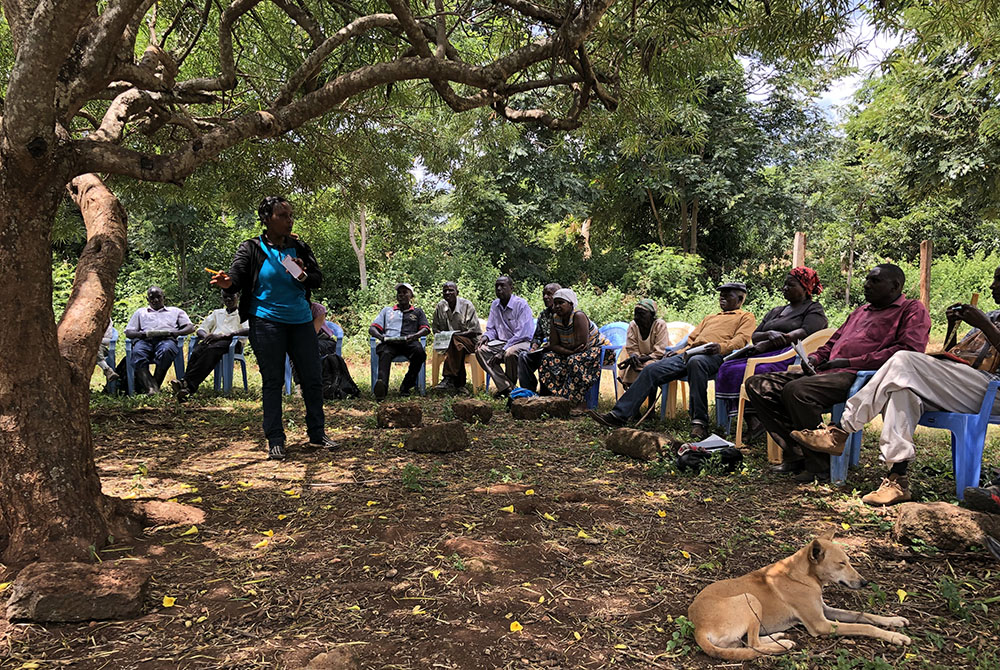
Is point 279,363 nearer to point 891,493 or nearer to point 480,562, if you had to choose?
point 480,562

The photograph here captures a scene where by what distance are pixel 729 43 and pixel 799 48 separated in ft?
1.87

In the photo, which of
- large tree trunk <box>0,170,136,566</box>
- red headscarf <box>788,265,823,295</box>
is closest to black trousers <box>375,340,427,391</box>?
red headscarf <box>788,265,823,295</box>

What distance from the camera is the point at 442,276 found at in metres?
17.1

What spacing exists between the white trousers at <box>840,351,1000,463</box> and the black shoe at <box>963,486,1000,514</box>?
0.44m

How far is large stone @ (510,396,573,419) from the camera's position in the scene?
7168 mm

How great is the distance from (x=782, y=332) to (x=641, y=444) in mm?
1852

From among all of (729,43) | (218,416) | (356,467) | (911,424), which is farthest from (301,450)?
(729,43)

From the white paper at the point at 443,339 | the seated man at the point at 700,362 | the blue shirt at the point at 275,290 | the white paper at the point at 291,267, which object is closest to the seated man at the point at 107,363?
the white paper at the point at 443,339

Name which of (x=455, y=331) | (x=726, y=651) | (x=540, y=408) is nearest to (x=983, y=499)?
(x=726, y=651)

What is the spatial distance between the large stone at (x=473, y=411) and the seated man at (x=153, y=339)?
416 centimetres

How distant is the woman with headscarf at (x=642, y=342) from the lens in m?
6.98

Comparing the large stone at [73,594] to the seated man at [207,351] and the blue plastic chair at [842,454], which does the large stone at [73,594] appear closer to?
the blue plastic chair at [842,454]

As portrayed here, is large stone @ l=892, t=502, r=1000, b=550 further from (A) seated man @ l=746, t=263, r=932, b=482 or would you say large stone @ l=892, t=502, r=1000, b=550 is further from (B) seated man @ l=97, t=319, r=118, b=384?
(B) seated man @ l=97, t=319, r=118, b=384

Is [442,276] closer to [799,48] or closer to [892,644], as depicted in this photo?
[799,48]
